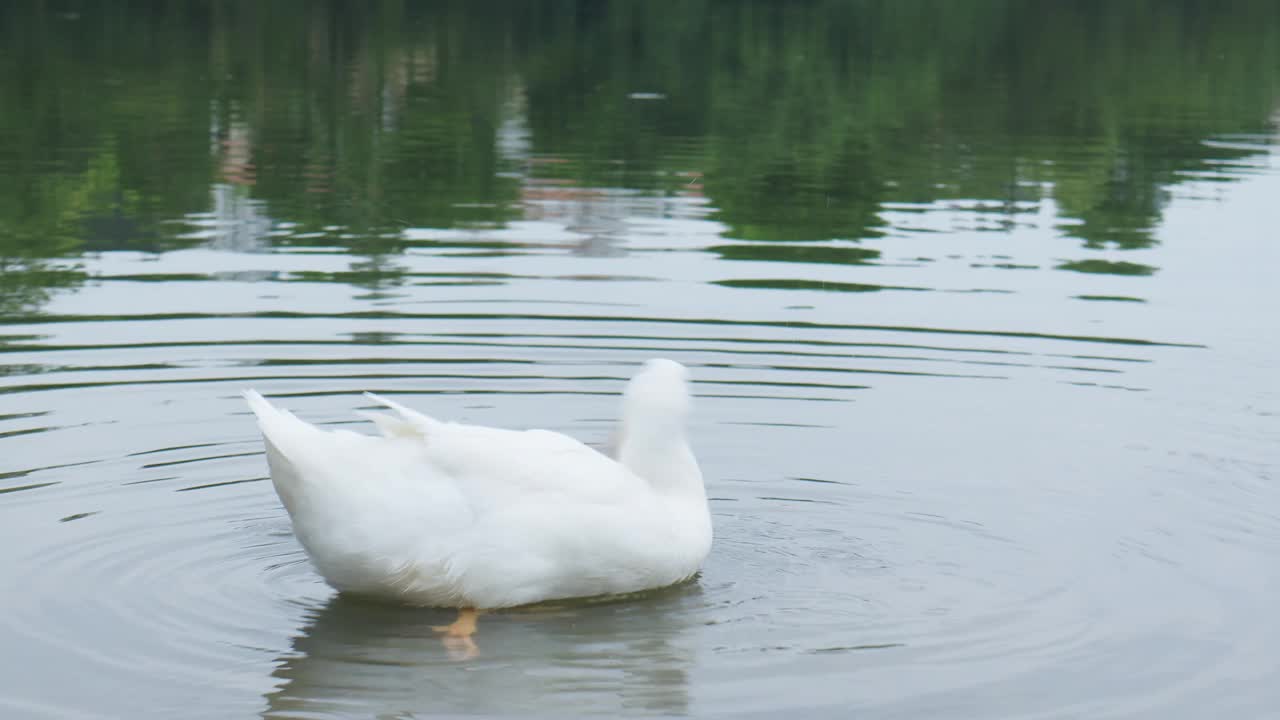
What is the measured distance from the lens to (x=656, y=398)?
7.80 meters

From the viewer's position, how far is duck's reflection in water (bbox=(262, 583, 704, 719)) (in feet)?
21.6

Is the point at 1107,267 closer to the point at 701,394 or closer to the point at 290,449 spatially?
the point at 701,394

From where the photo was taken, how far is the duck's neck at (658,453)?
25.6 feet

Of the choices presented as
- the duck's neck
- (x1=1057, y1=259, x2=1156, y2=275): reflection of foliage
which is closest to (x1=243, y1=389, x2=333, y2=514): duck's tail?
the duck's neck

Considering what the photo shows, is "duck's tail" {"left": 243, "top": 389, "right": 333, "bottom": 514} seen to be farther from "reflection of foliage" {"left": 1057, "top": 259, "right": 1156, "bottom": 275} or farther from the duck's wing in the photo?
"reflection of foliage" {"left": 1057, "top": 259, "right": 1156, "bottom": 275}

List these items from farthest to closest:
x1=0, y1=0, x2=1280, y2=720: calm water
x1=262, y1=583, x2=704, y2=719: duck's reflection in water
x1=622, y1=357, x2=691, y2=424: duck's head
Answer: x1=622, y1=357, x2=691, y2=424: duck's head
x1=0, y1=0, x2=1280, y2=720: calm water
x1=262, y1=583, x2=704, y2=719: duck's reflection in water

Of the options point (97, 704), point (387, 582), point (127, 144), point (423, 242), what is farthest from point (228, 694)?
point (127, 144)

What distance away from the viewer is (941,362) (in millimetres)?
12539

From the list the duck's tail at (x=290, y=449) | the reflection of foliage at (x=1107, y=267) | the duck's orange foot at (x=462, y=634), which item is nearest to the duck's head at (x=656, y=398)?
the duck's orange foot at (x=462, y=634)

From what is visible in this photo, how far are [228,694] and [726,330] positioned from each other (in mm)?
7204

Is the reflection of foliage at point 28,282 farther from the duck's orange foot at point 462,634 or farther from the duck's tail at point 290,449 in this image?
the duck's orange foot at point 462,634

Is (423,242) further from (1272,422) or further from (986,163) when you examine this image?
(986,163)

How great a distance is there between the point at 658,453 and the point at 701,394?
12.0 ft

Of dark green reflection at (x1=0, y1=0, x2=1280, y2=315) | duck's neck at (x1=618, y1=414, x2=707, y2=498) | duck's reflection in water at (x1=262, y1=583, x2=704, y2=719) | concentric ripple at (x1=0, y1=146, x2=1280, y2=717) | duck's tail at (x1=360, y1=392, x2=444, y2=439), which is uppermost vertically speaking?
dark green reflection at (x1=0, y1=0, x2=1280, y2=315)
